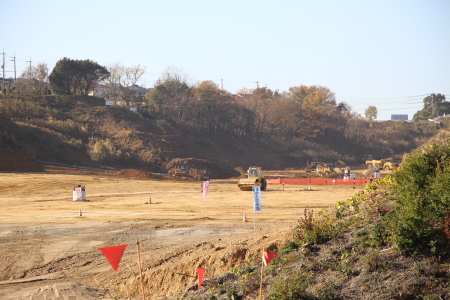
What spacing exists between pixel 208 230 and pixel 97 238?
417cm

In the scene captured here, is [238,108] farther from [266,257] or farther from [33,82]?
[266,257]

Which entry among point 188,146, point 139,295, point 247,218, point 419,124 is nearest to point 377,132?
point 419,124

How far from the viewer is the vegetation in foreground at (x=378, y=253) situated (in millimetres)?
8422

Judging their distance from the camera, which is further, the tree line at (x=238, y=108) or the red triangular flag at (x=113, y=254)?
the tree line at (x=238, y=108)

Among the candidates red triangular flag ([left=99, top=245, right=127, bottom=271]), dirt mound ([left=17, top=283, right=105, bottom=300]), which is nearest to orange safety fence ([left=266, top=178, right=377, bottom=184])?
dirt mound ([left=17, top=283, right=105, bottom=300])

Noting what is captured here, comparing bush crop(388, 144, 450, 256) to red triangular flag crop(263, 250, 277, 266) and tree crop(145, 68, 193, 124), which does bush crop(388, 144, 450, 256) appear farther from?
tree crop(145, 68, 193, 124)

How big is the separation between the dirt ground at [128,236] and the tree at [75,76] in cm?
4512

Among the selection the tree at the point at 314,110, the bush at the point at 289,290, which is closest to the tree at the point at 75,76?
the tree at the point at 314,110

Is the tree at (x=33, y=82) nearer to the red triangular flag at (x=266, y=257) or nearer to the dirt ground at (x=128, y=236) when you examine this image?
the dirt ground at (x=128, y=236)

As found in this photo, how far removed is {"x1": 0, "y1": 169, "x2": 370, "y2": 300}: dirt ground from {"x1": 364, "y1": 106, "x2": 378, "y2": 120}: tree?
10154 centimetres

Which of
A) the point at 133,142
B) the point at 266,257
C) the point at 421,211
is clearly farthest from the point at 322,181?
the point at 266,257

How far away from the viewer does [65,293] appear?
11188 mm

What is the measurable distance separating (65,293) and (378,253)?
6879mm

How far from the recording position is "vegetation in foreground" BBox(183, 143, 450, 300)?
27.6 ft
